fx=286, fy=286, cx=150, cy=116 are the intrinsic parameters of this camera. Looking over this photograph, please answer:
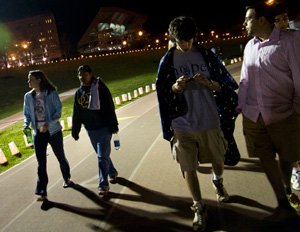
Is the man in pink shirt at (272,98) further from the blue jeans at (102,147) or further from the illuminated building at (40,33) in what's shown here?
the illuminated building at (40,33)

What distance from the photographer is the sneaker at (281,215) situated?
9.55 ft

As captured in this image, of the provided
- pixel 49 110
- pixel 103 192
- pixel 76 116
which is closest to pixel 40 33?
pixel 49 110

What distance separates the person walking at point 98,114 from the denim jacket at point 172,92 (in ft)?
4.66

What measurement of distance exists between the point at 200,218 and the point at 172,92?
138 centimetres

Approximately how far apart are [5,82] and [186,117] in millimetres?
40894

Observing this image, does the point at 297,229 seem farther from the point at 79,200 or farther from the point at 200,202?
the point at 79,200

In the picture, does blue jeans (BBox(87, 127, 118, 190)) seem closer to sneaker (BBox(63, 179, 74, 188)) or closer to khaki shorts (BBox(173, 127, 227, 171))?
sneaker (BBox(63, 179, 74, 188))

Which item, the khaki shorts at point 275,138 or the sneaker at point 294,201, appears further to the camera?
the sneaker at point 294,201

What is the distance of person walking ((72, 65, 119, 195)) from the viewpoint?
4.22 metres

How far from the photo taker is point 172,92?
3.02m

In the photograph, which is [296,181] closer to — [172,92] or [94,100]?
[172,92]

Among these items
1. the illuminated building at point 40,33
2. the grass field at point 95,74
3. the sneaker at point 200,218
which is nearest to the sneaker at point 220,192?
the sneaker at point 200,218

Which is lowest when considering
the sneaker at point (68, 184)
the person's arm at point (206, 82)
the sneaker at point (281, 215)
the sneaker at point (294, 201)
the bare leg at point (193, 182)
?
the sneaker at point (68, 184)

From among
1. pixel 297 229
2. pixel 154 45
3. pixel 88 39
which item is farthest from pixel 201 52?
pixel 154 45
